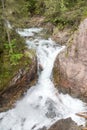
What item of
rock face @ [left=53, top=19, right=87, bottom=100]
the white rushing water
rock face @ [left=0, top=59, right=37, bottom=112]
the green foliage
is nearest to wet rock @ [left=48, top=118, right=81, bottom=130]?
the white rushing water

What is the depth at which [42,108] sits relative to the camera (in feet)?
42.2

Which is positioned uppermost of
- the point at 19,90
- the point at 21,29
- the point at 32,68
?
the point at 21,29

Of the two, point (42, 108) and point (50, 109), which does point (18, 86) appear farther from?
point (50, 109)

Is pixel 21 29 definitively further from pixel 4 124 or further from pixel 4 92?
pixel 4 124

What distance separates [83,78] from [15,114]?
3.82m

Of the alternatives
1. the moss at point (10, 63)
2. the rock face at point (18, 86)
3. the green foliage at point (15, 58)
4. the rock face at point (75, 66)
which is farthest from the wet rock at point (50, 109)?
the green foliage at point (15, 58)

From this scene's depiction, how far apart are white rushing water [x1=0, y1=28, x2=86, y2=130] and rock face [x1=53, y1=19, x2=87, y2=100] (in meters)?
0.50

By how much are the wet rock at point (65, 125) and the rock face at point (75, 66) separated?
1.76m

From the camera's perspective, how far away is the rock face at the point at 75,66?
1265 cm

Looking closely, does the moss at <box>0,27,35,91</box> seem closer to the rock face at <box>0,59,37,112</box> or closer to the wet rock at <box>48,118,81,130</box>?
the rock face at <box>0,59,37,112</box>

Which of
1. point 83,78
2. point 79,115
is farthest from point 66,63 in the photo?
point 79,115

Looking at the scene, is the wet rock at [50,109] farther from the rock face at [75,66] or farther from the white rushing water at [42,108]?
the rock face at [75,66]

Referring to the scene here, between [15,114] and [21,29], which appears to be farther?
[21,29]

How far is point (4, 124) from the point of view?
39.5ft
